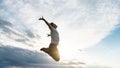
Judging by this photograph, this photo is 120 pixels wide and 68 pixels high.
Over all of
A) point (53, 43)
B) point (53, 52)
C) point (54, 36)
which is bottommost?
point (53, 52)

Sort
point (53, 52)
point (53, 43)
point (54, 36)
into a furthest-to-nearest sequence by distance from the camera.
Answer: point (53, 52) < point (53, 43) < point (54, 36)

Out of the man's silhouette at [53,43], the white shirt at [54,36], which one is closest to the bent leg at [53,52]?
the man's silhouette at [53,43]

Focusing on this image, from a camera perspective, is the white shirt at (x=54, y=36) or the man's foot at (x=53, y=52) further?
the man's foot at (x=53, y=52)

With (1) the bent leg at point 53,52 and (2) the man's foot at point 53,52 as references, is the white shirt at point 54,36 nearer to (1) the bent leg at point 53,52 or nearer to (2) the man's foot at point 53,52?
(1) the bent leg at point 53,52

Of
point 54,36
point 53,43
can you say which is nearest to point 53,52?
point 53,43

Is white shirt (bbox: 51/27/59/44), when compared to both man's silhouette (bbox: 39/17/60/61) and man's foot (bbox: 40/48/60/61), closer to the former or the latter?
man's silhouette (bbox: 39/17/60/61)

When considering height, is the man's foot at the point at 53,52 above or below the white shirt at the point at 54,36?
below

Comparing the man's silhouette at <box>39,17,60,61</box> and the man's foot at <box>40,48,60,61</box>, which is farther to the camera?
the man's foot at <box>40,48,60,61</box>

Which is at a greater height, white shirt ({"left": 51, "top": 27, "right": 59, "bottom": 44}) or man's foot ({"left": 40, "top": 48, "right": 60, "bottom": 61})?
white shirt ({"left": 51, "top": 27, "right": 59, "bottom": 44})

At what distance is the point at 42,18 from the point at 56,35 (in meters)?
2.77

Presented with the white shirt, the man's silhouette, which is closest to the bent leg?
the man's silhouette

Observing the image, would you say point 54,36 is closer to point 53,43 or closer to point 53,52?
point 53,43

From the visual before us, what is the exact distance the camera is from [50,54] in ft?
77.8

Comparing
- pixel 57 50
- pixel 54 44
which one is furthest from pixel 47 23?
pixel 57 50
